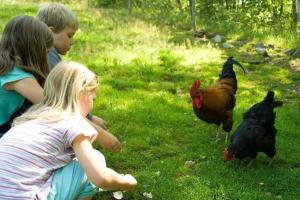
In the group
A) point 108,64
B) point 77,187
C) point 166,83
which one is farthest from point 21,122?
point 108,64

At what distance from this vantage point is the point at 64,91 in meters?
3.22

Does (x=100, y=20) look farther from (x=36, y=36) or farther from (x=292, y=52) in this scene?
(x=36, y=36)

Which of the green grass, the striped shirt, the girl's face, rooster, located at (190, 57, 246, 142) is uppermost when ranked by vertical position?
the girl's face

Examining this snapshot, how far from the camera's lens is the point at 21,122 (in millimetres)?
3336

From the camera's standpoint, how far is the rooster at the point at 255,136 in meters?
5.55

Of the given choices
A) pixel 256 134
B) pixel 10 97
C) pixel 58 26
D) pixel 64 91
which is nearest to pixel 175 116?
pixel 256 134

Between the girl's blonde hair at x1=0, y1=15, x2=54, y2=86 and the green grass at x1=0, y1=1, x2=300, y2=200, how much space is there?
164 centimetres

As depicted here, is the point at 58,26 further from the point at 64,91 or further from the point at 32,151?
the point at 32,151

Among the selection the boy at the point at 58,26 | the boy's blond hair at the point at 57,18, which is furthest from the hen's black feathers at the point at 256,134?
the boy's blond hair at the point at 57,18

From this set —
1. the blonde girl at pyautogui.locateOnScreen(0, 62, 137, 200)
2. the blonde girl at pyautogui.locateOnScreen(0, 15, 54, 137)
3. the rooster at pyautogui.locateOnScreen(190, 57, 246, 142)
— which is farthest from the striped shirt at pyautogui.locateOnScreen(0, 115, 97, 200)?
the rooster at pyautogui.locateOnScreen(190, 57, 246, 142)

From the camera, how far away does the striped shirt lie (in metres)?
3.13

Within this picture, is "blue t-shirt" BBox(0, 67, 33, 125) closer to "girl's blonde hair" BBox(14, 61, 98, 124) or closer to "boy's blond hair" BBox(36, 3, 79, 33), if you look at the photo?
"girl's blonde hair" BBox(14, 61, 98, 124)

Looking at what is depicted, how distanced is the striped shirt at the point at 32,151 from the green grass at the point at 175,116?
166cm

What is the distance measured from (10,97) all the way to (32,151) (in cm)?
116
